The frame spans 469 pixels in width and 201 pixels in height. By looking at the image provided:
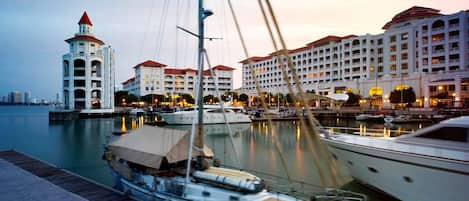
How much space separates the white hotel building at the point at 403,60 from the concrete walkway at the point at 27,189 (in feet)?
218

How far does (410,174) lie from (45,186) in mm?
15133

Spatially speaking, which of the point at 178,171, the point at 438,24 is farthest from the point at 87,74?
the point at 438,24

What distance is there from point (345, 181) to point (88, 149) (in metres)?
24.7

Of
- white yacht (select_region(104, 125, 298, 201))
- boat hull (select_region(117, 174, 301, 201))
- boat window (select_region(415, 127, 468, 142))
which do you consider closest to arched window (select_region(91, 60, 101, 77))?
white yacht (select_region(104, 125, 298, 201))

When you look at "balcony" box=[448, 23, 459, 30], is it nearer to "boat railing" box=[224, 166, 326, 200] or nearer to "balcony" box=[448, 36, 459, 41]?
"balcony" box=[448, 36, 459, 41]

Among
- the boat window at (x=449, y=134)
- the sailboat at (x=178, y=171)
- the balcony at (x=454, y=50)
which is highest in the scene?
the balcony at (x=454, y=50)

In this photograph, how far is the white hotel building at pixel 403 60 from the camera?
59.8 meters

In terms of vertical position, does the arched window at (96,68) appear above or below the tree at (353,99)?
above

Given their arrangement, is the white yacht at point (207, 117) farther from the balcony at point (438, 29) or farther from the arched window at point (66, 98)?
the balcony at point (438, 29)

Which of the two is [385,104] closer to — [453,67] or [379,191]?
[453,67]

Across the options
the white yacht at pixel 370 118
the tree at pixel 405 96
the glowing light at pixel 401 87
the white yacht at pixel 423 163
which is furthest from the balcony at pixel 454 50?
the white yacht at pixel 423 163

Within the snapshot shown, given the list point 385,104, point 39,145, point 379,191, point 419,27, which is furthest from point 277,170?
point 419,27

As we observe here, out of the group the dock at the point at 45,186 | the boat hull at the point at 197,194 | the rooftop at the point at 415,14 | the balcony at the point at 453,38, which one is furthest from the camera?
the rooftop at the point at 415,14

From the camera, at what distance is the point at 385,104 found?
69312 mm
